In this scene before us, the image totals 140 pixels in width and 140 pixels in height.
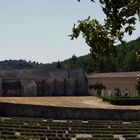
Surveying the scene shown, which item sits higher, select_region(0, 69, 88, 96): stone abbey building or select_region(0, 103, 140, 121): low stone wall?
select_region(0, 69, 88, 96): stone abbey building

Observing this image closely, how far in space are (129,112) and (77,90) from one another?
46857mm

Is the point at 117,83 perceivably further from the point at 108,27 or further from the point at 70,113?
the point at 108,27

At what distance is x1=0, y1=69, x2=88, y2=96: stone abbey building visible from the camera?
82.8 m

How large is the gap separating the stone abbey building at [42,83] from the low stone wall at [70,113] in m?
40.6

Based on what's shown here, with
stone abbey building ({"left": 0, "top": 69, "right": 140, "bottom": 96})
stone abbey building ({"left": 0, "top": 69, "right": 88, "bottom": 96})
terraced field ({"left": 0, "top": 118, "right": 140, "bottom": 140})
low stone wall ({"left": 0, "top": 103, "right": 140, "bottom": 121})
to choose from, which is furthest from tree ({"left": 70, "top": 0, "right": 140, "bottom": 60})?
stone abbey building ({"left": 0, "top": 69, "right": 88, "bottom": 96})

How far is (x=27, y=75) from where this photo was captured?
3442 inches

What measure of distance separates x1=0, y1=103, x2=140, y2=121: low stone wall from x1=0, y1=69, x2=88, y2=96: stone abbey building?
40606 mm

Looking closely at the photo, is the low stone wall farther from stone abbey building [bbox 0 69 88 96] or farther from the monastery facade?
stone abbey building [bbox 0 69 88 96]

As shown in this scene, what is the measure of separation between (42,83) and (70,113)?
152 ft

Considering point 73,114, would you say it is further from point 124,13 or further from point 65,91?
point 65,91

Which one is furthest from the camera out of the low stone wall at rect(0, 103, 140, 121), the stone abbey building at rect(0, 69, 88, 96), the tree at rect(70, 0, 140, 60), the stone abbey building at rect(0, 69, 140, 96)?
the stone abbey building at rect(0, 69, 88, 96)

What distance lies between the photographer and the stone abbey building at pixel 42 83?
271 feet

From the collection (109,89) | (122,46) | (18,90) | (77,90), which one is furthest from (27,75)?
(122,46)

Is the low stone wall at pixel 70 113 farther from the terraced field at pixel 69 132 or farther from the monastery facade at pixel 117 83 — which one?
the monastery facade at pixel 117 83
